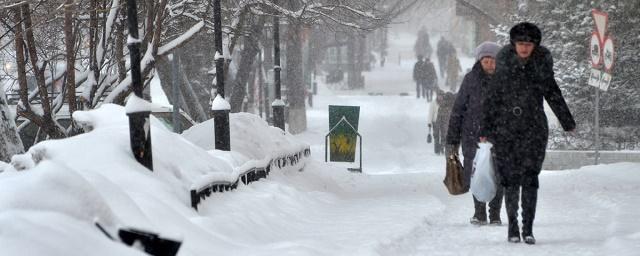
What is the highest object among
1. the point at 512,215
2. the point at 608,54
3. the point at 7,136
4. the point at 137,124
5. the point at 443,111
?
the point at 608,54

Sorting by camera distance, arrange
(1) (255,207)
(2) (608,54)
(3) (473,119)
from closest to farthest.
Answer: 1. (1) (255,207)
2. (3) (473,119)
3. (2) (608,54)

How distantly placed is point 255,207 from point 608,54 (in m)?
9.60

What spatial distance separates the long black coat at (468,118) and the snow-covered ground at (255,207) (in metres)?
0.68

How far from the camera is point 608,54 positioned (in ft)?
56.4

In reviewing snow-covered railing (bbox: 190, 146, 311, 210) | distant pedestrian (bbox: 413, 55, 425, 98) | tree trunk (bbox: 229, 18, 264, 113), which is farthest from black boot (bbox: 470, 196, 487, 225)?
distant pedestrian (bbox: 413, 55, 425, 98)

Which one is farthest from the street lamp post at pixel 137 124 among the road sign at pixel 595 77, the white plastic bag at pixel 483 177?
the road sign at pixel 595 77

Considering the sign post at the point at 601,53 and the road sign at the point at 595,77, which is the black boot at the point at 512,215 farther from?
the road sign at the point at 595,77

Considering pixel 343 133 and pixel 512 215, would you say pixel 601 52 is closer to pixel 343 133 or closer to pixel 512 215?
pixel 343 133

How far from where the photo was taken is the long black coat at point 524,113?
811 cm

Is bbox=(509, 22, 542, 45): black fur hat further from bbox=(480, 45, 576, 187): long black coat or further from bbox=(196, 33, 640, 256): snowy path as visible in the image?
bbox=(196, 33, 640, 256): snowy path

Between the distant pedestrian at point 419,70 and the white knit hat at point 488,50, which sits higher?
the white knit hat at point 488,50

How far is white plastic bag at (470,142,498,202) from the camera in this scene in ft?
28.0

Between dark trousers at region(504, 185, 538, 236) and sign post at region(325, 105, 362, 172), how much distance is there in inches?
463

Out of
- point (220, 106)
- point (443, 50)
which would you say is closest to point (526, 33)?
point (220, 106)
